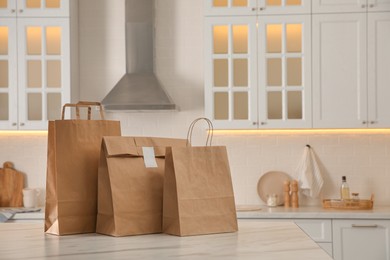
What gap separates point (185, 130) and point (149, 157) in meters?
3.45

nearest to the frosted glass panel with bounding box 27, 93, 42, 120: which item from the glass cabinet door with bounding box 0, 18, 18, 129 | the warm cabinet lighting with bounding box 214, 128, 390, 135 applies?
the glass cabinet door with bounding box 0, 18, 18, 129

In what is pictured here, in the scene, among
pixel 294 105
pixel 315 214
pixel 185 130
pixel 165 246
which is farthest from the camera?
pixel 185 130

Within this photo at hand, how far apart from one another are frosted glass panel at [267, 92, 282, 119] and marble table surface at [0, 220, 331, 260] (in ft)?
9.96

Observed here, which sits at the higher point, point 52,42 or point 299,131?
point 52,42

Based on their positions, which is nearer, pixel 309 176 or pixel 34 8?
pixel 34 8

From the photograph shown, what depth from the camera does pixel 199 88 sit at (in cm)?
572

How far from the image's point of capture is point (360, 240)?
4938 millimetres

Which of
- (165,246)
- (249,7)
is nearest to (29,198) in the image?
Result: (249,7)

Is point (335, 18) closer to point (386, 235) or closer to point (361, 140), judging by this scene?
point (361, 140)

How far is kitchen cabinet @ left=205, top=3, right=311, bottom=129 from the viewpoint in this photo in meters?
5.27

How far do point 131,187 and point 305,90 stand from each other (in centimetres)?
333

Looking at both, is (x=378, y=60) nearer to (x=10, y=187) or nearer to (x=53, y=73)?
(x=53, y=73)

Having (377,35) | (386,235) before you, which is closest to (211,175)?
(386,235)

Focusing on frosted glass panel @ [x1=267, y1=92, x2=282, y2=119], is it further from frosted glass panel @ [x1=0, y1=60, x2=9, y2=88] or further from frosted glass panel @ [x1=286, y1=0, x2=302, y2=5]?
frosted glass panel @ [x1=0, y1=60, x2=9, y2=88]
